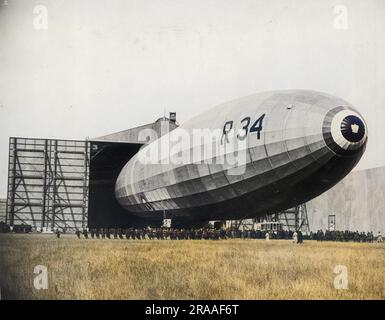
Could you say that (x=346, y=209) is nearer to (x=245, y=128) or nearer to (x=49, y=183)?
(x=49, y=183)

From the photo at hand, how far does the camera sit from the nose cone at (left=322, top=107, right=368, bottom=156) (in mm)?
15594

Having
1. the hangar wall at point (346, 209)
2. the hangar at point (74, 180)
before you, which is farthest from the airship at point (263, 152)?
the hangar wall at point (346, 209)

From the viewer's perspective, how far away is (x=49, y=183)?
25156 millimetres

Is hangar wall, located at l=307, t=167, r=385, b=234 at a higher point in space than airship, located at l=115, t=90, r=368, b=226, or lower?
lower

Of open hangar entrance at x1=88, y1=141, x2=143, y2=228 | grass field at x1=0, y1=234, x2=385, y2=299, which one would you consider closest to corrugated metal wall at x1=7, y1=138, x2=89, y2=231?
open hangar entrance at x1=88, y1=141, x2=143, y2=228

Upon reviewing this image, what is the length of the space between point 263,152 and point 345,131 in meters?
2.84

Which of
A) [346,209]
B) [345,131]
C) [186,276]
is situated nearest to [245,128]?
[345,131]

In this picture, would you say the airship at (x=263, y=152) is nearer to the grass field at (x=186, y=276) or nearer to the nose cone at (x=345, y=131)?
the nose cone at (x=345, y=131)

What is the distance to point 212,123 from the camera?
63.1ft

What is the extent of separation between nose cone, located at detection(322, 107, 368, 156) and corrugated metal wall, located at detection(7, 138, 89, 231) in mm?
13276

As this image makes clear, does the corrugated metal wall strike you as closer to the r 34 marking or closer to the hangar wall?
the r 34 marking

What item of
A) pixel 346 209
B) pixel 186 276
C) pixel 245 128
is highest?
pixel 245 128
